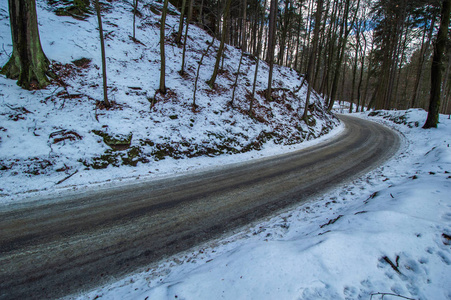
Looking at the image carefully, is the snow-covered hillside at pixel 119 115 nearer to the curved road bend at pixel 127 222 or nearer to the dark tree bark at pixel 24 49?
the dark tree bark at pixel 24 49

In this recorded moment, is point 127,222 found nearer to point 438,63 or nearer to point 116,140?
point 116,140

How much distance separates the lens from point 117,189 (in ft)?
17.9

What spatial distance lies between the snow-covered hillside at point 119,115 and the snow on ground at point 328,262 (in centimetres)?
440

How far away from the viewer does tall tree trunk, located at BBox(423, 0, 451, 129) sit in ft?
37.8

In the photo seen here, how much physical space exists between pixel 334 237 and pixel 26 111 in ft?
34.2

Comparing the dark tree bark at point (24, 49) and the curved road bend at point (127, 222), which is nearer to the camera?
the curved road bend at point (127, 222)

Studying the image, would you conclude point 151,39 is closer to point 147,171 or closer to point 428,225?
point 147,171

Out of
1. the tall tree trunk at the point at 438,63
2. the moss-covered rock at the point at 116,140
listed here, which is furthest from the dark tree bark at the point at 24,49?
the tall tree trunk at the point at 438,63

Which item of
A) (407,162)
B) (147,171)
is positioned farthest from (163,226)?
(407,162)

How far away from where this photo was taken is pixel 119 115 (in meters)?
8.71

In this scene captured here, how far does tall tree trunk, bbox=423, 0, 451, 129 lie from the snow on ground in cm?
1270

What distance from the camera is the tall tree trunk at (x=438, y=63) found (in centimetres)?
1151

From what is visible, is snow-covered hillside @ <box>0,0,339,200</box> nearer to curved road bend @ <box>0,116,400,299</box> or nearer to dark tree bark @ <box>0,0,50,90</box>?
dark tree bark @ <box>0,0,50,90</box>

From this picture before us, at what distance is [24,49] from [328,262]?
40.7 feet
